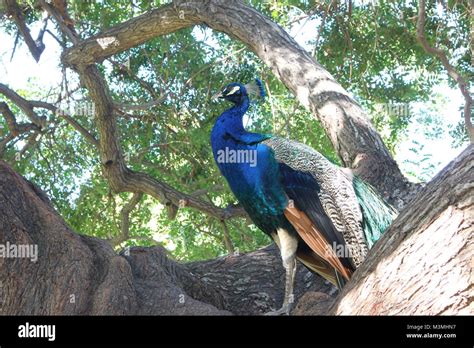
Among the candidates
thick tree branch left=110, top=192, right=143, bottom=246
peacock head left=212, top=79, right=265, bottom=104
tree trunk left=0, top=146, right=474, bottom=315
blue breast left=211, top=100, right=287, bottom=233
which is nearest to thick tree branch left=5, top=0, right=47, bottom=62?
thick tree branch left=110, top=192, right=143, bottom=246

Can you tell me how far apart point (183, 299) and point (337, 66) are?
4212mm

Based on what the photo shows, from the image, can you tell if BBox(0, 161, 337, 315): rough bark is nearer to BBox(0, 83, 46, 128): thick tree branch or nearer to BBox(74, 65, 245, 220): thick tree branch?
BBox(74, 65, 245, 220): thick tree branch

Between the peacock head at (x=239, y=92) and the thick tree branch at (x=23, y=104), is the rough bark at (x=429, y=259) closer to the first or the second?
the peacock head at (x=239, y=92)

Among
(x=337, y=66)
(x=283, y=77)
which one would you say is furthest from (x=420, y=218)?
(x=337, y=66)

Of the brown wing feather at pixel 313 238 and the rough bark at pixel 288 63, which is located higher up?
the rough bark at pixel 288 63

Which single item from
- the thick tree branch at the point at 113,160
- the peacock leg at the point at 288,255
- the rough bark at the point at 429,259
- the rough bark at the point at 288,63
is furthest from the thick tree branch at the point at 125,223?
the rough bark at the point at 429,259

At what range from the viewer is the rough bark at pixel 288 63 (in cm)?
474

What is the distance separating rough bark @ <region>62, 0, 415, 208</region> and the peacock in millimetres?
611

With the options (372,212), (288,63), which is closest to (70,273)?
(372,212)

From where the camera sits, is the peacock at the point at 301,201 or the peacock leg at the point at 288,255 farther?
the peacock leg at the point at 288,255

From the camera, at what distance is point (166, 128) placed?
6.99 meters

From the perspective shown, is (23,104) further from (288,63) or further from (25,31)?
(288,63)

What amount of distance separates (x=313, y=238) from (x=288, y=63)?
1.84 m
